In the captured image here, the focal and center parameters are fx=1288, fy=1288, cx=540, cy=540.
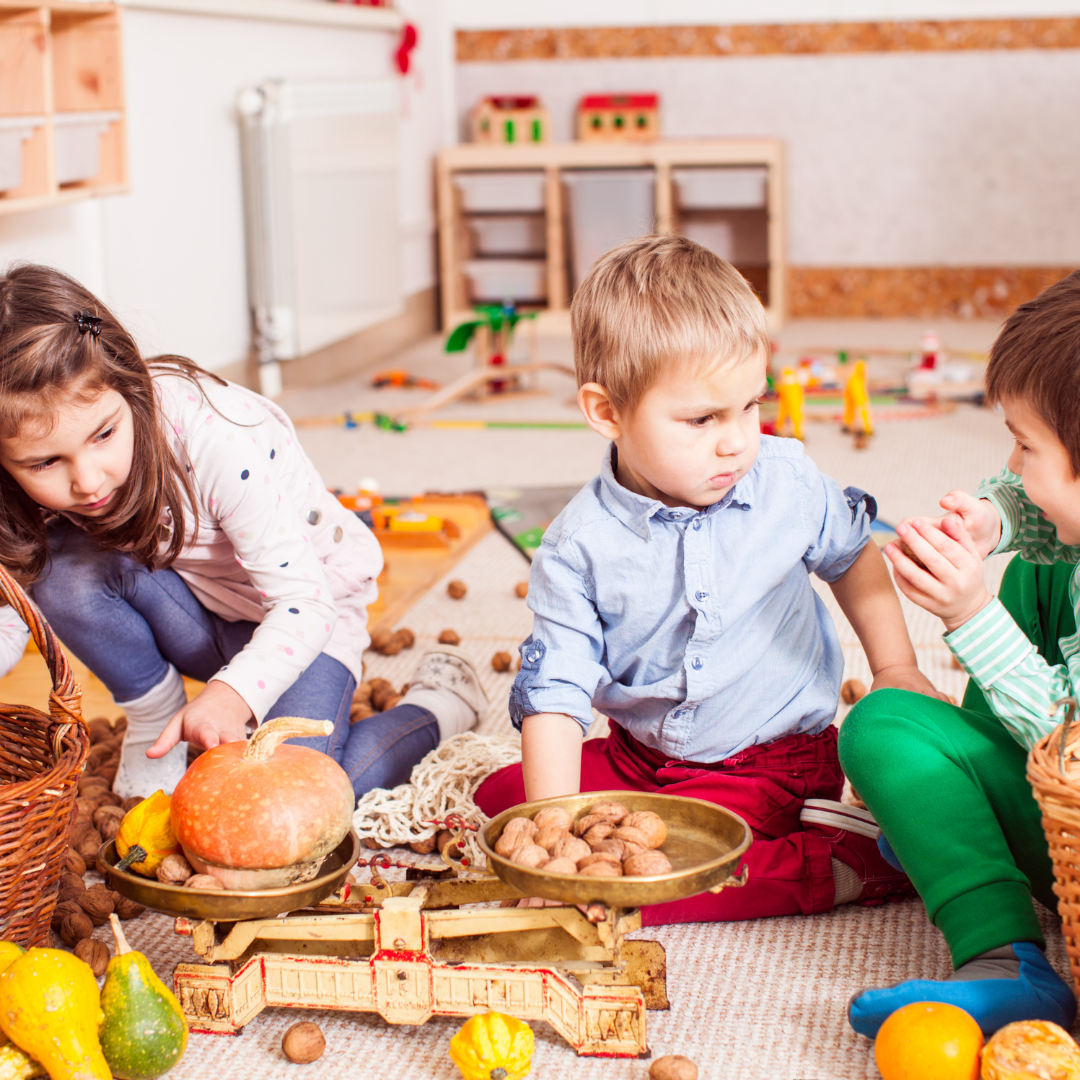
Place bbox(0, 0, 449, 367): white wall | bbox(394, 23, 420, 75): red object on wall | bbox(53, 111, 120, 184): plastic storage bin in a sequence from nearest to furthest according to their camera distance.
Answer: bbox(53, 111, 120, 184): plastic storage bin → bbox(0, 0, 449, 367): white wall → bbox(394, 23, 420, 75): red object on wall

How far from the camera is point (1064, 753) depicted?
0.72 m

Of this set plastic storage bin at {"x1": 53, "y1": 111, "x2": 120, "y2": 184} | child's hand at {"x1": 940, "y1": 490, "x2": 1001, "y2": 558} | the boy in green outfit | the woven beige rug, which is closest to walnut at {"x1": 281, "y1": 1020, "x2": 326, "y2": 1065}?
the woven beige rug

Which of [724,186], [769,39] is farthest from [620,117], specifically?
[769,39]

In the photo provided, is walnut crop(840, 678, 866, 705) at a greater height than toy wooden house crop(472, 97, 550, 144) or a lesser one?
lesser

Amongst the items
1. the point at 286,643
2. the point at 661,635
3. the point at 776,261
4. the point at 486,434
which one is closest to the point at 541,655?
the point at 661,635

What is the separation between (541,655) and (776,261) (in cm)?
325

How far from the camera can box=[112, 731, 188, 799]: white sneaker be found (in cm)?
115

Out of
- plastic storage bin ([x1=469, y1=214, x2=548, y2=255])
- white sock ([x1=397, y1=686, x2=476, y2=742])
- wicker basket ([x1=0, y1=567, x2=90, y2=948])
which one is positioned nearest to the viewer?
wicker basket ([x1=0, y1=567, x2=90, y2=948])

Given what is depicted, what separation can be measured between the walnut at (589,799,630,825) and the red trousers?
0.48 feet

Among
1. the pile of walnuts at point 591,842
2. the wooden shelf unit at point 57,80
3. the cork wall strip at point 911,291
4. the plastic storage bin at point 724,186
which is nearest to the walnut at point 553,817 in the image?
the pile of walnuts at point 591,842

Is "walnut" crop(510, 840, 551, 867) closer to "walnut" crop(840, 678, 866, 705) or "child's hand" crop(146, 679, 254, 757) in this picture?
"child's hand" crop(146, 679, 254, 757)

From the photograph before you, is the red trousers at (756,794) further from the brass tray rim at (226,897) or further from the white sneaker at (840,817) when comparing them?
the brass tray rim at (226,897)

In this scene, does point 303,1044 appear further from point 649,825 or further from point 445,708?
point 445,708

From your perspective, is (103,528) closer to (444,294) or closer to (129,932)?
(129,932)
